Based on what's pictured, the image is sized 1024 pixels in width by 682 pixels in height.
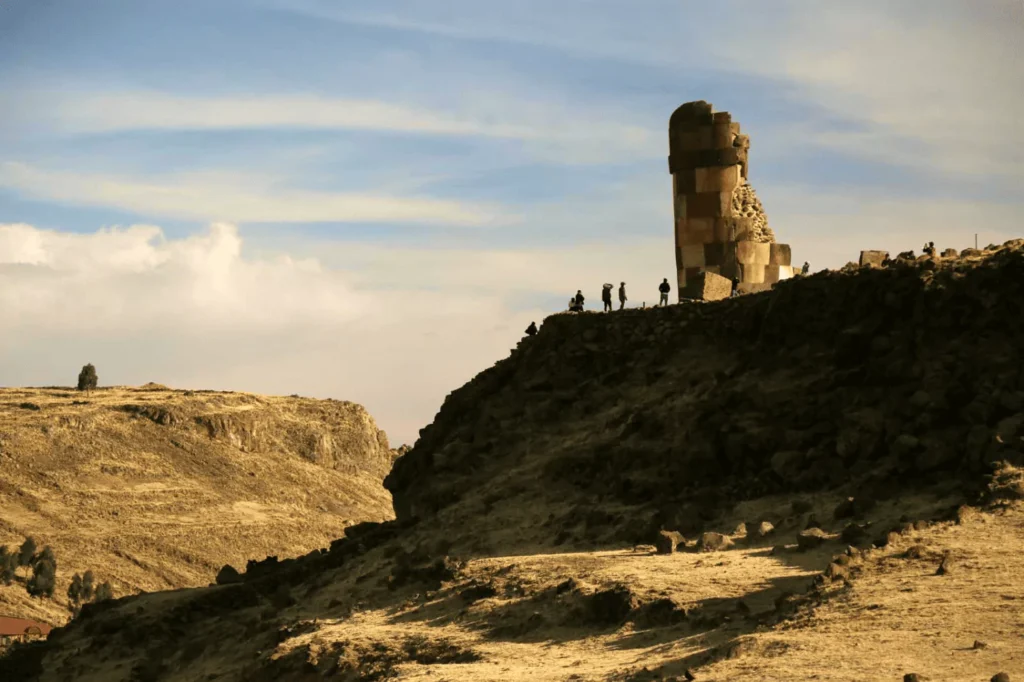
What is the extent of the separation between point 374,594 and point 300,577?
374cm

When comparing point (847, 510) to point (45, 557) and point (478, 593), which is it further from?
point (45, 557)

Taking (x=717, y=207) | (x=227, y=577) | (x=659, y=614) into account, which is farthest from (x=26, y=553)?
(x=659, y=614)

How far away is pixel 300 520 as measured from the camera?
75.3m

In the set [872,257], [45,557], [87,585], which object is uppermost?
[872,257]

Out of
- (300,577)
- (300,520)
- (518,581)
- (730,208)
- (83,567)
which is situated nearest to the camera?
(518,581)

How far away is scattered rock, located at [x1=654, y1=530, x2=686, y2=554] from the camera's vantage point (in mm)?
20906

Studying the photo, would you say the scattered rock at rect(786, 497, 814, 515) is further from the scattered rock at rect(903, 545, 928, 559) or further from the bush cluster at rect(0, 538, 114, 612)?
the bush cluster at rect(0, 538, 114, 612)

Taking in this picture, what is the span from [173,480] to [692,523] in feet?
194

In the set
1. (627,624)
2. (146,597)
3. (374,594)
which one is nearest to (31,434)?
(146,597)

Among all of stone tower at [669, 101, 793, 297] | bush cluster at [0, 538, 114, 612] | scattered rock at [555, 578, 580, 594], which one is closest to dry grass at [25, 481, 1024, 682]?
scattered rock at [555, 578, 580, 594]

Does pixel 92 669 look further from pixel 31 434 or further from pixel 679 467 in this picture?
pixel 31 434

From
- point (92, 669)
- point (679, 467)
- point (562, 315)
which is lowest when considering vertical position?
point (92, 669)

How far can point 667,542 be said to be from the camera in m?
20.9

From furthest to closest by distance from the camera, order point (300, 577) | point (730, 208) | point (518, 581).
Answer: point (730, 208) → point (300, 577) → point (518, 581)
